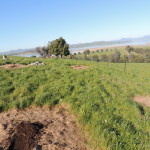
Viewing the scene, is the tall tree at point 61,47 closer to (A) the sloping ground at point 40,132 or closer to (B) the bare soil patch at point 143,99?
(B) the bare soil patch at point 143,99

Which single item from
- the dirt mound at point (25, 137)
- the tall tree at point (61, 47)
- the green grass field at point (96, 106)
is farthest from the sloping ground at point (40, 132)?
the tall tree at point (61, 47)

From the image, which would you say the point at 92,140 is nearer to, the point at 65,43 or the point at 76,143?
the point at 76,143

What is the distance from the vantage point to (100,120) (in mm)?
4652

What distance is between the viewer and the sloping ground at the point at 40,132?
338 centimetres

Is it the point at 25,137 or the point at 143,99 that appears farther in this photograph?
the point at 143,99

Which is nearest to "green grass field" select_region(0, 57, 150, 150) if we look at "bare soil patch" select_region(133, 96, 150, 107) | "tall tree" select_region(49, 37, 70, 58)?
"bare soil patch" select_region(133, 96, 150, 107)

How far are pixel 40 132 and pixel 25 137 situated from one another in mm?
499

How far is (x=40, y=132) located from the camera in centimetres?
391

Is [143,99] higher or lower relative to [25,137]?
lower

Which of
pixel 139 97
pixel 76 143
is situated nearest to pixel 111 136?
pixel 76 143

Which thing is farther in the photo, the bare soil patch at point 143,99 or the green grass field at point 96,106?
the bare soil patch at point 143,99

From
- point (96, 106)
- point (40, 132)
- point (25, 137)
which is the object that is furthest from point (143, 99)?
point (25, 137)

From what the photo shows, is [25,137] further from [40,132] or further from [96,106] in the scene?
[96,106]

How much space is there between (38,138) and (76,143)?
1.23 m
